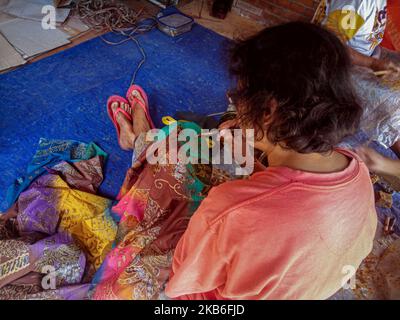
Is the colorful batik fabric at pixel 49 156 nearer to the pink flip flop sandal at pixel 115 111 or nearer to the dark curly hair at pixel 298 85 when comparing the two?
the pink flip flop sandal at pixel 115 111

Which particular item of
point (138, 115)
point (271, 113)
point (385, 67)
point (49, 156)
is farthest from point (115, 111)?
point (385, 67)

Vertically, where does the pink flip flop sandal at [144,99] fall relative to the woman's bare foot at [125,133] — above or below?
above

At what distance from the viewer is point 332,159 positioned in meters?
0.66

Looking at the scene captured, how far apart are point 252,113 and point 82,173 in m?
0.94

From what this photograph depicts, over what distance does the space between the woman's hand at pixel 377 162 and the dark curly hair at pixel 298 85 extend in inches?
24.6

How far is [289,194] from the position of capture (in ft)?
1.82

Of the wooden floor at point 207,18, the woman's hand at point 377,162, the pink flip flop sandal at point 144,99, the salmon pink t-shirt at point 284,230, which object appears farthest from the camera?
the wooden floor at point 207,18

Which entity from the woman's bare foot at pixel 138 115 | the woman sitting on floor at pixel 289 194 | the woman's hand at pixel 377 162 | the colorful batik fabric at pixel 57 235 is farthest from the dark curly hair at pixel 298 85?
Answer: the woman's bare foot at pixel 138 115

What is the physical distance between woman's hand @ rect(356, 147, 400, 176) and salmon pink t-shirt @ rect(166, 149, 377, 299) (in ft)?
2.07

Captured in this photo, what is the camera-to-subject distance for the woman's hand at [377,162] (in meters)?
1.21

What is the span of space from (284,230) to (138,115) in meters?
1.19

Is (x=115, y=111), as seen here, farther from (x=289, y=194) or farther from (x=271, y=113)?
(x=289, y=194)

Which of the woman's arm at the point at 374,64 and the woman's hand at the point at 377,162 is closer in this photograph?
the woman's hand at the point at 377,162
